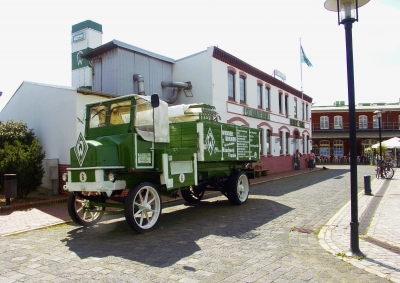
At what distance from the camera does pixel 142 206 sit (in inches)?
267

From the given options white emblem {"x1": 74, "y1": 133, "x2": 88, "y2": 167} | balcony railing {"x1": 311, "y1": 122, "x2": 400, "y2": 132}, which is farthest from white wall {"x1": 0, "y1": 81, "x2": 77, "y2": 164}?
balcony railing {"x1": 311, "y1": 122, "x2": 400, "y2": 132}

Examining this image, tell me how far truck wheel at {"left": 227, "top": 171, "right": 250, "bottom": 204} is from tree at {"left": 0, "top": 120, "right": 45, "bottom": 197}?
661cm

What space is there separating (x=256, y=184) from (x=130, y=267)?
12668 millimetres

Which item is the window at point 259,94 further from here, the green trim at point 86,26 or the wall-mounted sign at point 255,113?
the green trim at point 86,26

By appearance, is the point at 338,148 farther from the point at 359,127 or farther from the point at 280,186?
the point at 280,186

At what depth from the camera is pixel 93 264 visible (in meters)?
4.88

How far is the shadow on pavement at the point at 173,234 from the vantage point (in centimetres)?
539

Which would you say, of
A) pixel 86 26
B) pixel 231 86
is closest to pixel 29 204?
pixel 231 86

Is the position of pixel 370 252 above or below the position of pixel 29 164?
below

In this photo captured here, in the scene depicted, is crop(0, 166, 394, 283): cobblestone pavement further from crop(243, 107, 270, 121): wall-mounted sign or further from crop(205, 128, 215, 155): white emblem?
crop(243, 107, 270, 121): wall-mounted sign

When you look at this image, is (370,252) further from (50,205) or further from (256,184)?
(256,184)

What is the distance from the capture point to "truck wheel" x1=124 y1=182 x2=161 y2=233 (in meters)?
6.41

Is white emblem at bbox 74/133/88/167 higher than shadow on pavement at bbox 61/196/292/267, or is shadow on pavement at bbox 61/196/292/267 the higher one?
white emblem at bbox 74/133/88/167

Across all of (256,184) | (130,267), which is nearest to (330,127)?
(256,184)
